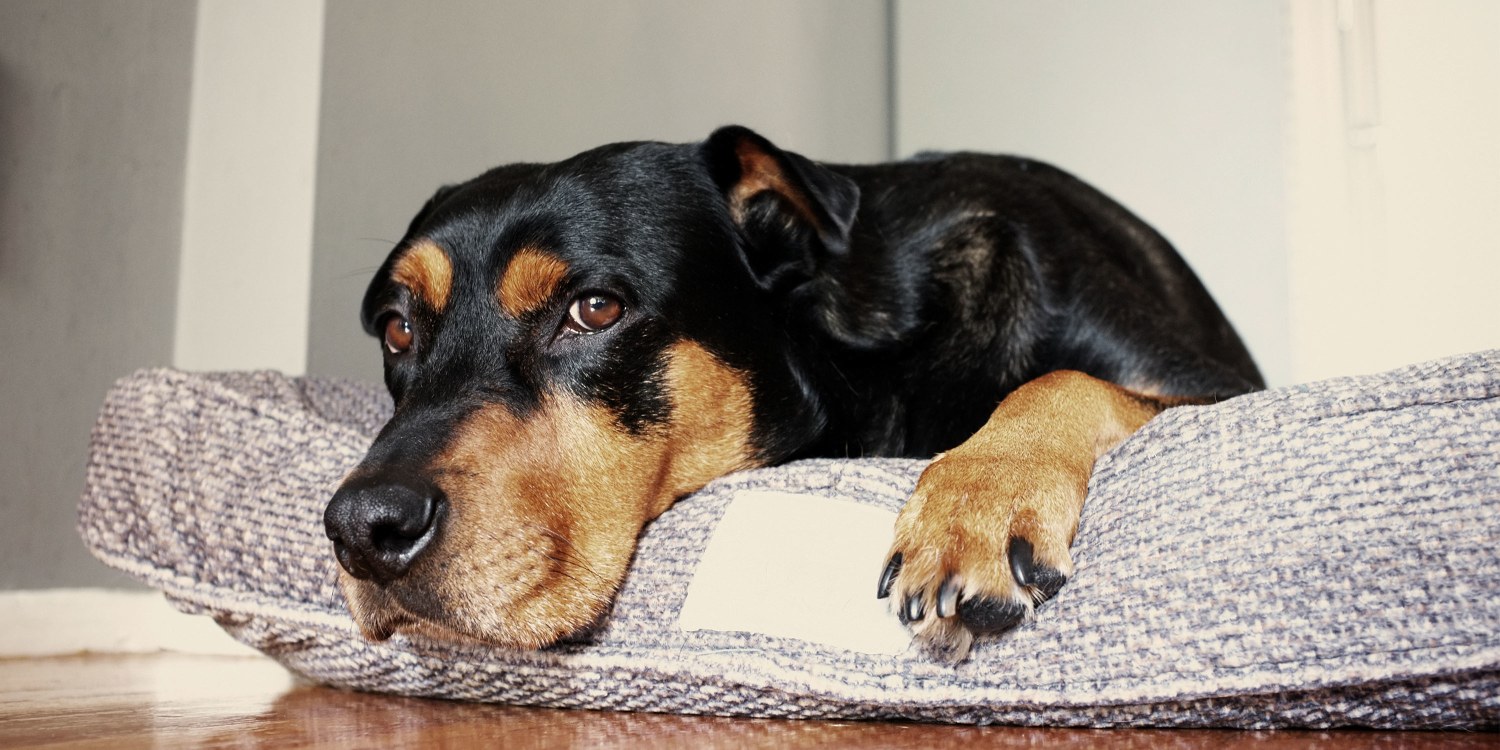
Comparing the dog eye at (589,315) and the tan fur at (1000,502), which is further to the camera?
the dog eye at (589,315)

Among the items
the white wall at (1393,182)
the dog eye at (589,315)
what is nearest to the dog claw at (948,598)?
the dog eye at (589,315)

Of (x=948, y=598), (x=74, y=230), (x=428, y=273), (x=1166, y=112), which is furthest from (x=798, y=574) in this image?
(x=1166, y=112)

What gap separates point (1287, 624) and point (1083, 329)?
3.53ft

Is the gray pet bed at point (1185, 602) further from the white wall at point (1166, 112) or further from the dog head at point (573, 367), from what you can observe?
the white wall at point (1166, 112)

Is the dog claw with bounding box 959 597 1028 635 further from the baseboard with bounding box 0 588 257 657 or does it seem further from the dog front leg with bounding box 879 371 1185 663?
the baseboard with bounding box 0 588 257 657

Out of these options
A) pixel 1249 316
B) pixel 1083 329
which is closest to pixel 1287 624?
pixel 1083 329

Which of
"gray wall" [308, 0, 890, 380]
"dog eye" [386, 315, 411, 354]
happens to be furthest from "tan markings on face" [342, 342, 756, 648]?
"gray wall" [308, 0, 890, 380]

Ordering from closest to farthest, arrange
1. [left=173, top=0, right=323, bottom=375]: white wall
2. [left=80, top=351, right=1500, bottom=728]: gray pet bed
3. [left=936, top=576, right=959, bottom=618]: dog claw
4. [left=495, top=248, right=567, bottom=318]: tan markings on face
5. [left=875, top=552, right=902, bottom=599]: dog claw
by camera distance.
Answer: [left=80, top=351, right=1500, bottom=728]: gray pet bed → [left=936, top=576, right=959, bottom=618]: dog claw → [left=875, top=552, right=902, bottom=599]: dog claw → [left=495, top=248, right=567, bottom=318]: tan markings on face → [left=173, top=0, right=323, bottom=375]: white wall

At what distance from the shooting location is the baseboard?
3172mm

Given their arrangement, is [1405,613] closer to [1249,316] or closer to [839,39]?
[1249,316]

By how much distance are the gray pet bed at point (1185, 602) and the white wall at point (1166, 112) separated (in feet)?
11.5

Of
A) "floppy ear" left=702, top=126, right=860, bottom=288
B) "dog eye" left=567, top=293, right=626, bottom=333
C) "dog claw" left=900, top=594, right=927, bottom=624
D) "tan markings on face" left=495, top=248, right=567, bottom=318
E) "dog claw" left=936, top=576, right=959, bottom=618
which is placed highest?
"floppy ear" left=702, top=126, right=860, bottom=288

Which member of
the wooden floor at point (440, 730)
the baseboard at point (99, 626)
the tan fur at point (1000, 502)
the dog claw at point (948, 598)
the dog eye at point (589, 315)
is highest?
the dog eye at point (589, 315)

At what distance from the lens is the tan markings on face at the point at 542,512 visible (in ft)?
5.06
